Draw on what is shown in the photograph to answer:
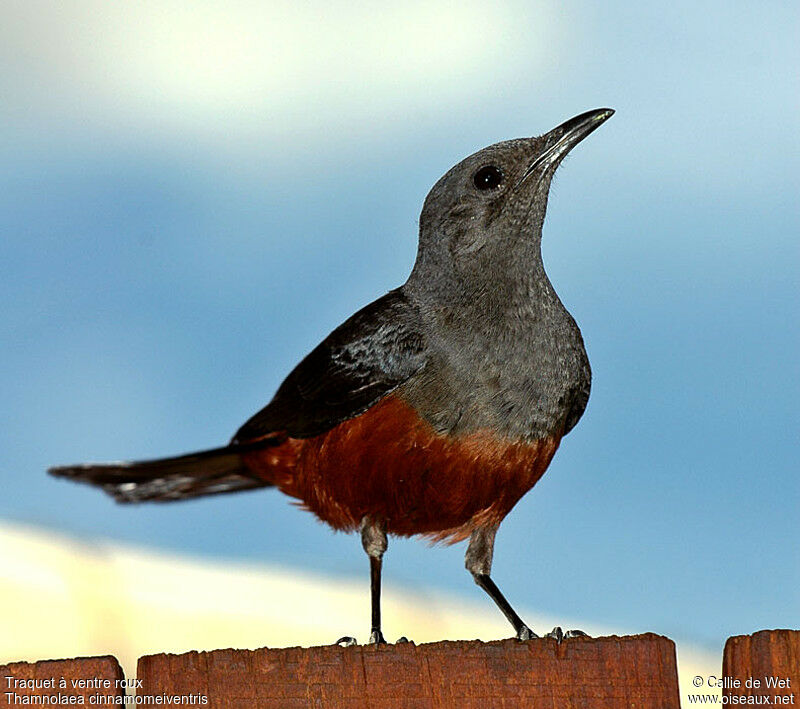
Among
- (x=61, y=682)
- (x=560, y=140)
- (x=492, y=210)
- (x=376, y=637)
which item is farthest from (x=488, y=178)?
(x=61, y=682)

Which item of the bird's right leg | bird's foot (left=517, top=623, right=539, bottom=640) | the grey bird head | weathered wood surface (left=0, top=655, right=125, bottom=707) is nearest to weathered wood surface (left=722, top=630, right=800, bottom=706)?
bird's foot (left=517, top=623, right=539, bottom=640)

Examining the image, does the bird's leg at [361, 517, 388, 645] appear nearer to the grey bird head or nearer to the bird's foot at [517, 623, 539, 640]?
the bird's foot at [517, 623, 539, 640]

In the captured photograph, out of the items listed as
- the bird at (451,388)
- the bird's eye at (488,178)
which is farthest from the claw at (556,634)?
the bird's eye at (488,178)

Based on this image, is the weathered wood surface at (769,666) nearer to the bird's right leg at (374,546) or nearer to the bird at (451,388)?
the bird at (451,388)

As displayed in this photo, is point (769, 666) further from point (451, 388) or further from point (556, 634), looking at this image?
point (451, 388)

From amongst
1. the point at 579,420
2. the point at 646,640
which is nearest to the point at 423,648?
the point at 646,640

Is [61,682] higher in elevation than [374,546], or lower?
lower

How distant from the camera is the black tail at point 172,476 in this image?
16.3 ft

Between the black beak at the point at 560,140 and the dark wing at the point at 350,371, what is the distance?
2.64 feet

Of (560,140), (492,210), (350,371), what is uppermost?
(560,140)

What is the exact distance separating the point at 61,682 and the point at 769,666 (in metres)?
1.82

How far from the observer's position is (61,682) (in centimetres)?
289

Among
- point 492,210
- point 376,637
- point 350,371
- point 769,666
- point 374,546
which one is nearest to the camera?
point 769,666

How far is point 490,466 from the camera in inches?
157
